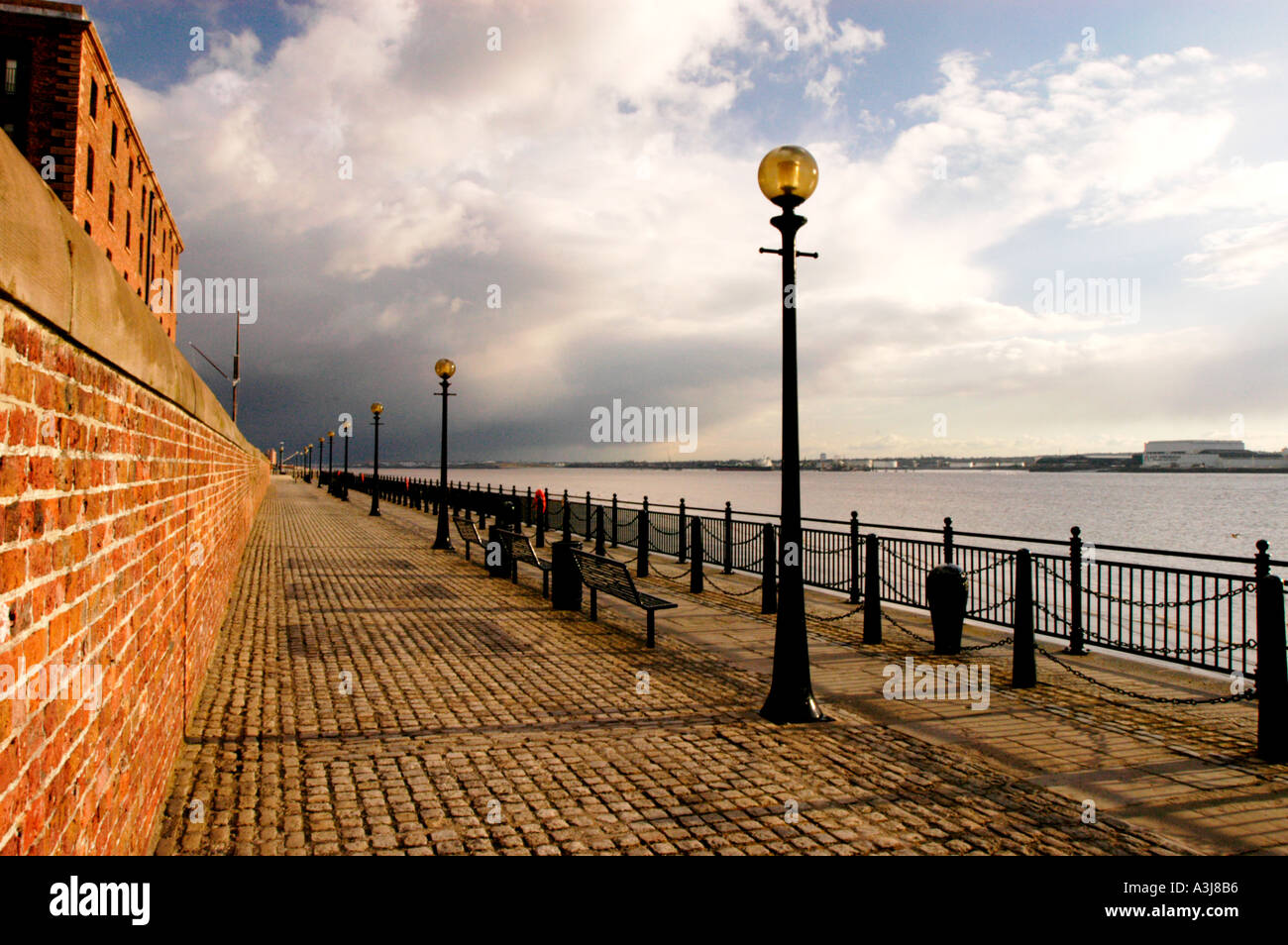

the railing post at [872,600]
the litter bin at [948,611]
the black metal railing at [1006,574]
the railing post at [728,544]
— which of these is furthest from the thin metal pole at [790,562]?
the railing post at [728,544]

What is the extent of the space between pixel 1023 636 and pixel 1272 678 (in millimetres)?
2103

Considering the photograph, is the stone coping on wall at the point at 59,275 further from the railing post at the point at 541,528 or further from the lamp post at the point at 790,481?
the railing post at the point at 541,528

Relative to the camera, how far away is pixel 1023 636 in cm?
754

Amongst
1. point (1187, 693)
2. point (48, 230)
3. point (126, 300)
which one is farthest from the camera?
point (1187, 693)

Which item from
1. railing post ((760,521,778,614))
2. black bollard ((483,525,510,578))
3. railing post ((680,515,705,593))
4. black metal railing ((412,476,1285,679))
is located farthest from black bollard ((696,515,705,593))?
black bollard ((483,525,510,578))

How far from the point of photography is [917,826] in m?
4.41

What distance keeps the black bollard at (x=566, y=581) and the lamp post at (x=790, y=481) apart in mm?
5258

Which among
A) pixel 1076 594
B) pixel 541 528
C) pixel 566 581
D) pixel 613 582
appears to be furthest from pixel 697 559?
pixel 541 528

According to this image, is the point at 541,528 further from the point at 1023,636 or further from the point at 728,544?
the point at 1023,636

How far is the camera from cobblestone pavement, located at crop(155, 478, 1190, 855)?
425 centimetres

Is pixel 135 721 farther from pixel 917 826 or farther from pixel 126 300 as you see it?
pixel 917 826

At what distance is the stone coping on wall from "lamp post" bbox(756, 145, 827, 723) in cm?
466

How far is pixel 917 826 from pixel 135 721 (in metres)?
3.98
